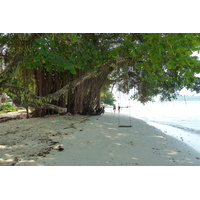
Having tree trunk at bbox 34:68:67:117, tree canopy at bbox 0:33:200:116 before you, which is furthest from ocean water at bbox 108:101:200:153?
tree trunk at bbox 34:68:67:117

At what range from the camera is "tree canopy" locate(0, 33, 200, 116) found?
259 cm

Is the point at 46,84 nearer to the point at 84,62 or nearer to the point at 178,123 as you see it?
the point at 84,62

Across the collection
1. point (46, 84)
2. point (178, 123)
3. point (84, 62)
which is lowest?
point (178, 123)

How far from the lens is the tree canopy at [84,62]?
2586 millimetres

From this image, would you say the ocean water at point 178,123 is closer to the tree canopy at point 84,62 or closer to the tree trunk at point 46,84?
the tree canopy at point 84,62

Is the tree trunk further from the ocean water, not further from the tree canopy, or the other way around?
the ocean water

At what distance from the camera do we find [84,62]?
167 inches

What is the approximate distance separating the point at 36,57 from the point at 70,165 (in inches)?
92.7

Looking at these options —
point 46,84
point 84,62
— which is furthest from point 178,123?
point 46,84

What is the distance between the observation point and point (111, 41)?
6.55m

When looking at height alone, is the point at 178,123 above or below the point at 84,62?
below
